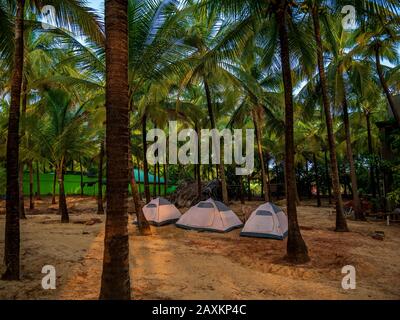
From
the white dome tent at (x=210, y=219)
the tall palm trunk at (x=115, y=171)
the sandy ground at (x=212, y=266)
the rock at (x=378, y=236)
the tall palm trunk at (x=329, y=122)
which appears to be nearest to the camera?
the tall palm trunk at (x=115, y=171)

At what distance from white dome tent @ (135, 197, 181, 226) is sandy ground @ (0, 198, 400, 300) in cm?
207

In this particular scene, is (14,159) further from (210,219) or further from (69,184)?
(69,184)

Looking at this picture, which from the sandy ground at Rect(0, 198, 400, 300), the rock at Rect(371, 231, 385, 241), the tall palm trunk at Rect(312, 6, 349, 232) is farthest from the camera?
the tall palm trunk at Rect(312, 6, 349, 232)

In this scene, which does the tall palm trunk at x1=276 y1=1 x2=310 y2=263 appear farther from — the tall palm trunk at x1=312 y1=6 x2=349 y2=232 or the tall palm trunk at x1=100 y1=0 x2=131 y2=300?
the tall palm trunk at x1=100 y1=0 x2=131 y2=300

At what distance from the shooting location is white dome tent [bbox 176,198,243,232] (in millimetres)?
12633

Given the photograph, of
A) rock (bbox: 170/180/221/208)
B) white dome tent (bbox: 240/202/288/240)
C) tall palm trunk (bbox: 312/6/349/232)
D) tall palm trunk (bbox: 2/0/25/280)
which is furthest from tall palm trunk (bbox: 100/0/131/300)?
rock (bbox: 170/180/221/208)

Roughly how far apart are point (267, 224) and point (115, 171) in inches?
325

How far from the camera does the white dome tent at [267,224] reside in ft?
36.5

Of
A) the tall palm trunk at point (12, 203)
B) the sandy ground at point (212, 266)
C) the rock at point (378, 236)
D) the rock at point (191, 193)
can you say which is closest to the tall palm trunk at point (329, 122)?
Answer: the sandy ground at point (212, 266)

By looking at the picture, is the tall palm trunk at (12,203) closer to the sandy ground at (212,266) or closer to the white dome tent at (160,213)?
the sandy ground at (212,266)

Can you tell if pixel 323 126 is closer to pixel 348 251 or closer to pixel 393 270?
pixel 348 251

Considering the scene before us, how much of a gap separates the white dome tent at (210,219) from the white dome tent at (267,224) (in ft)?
3.87

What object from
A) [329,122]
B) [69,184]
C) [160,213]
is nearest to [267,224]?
[329,122]
